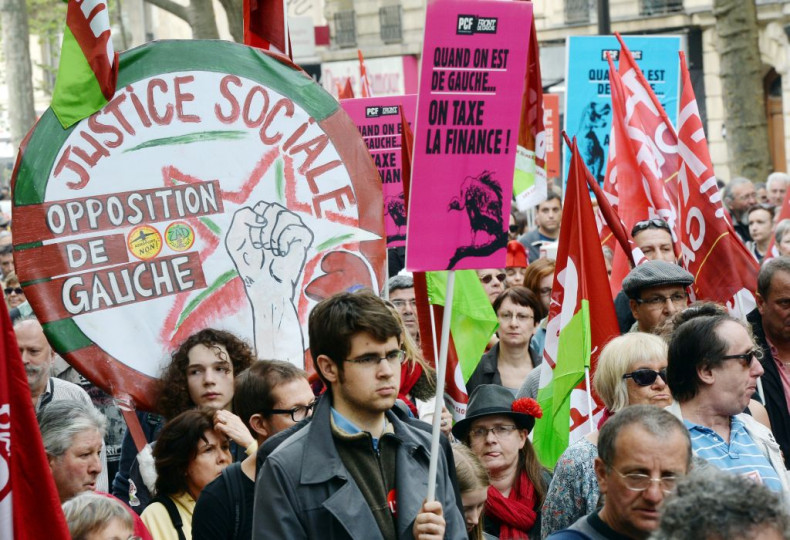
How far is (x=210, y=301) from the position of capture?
17.1 ft

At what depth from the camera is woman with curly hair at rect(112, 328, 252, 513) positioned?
5051mm

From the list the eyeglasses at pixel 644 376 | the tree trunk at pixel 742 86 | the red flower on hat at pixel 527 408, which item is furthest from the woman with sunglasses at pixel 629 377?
the tree trunk at pixel 742 86

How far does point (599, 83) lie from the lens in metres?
11.0

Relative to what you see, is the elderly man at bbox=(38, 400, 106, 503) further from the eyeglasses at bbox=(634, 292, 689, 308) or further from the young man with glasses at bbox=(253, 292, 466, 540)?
the eyeglasses at bbox=(634, 292, 689, 308)

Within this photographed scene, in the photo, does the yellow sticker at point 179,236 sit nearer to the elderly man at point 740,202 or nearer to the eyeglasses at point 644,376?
the eyeglasses at point 644,376

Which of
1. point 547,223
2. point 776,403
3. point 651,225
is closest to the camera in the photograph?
point 776,403

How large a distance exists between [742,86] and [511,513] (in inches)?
503

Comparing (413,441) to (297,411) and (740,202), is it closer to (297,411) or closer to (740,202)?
(297,411)

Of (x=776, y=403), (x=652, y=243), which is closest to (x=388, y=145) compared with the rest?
(x=652, y=243)

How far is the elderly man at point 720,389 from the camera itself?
4656 millimetres

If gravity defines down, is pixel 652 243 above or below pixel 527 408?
above

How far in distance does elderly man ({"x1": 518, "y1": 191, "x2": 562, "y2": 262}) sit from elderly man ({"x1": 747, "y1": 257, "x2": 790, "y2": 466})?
5.50 m

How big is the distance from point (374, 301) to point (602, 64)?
7.39 meters

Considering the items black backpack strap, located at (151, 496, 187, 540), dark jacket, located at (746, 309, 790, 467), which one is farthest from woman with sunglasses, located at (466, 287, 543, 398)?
black backpack strap, located at (151, 496, 187, 540)
